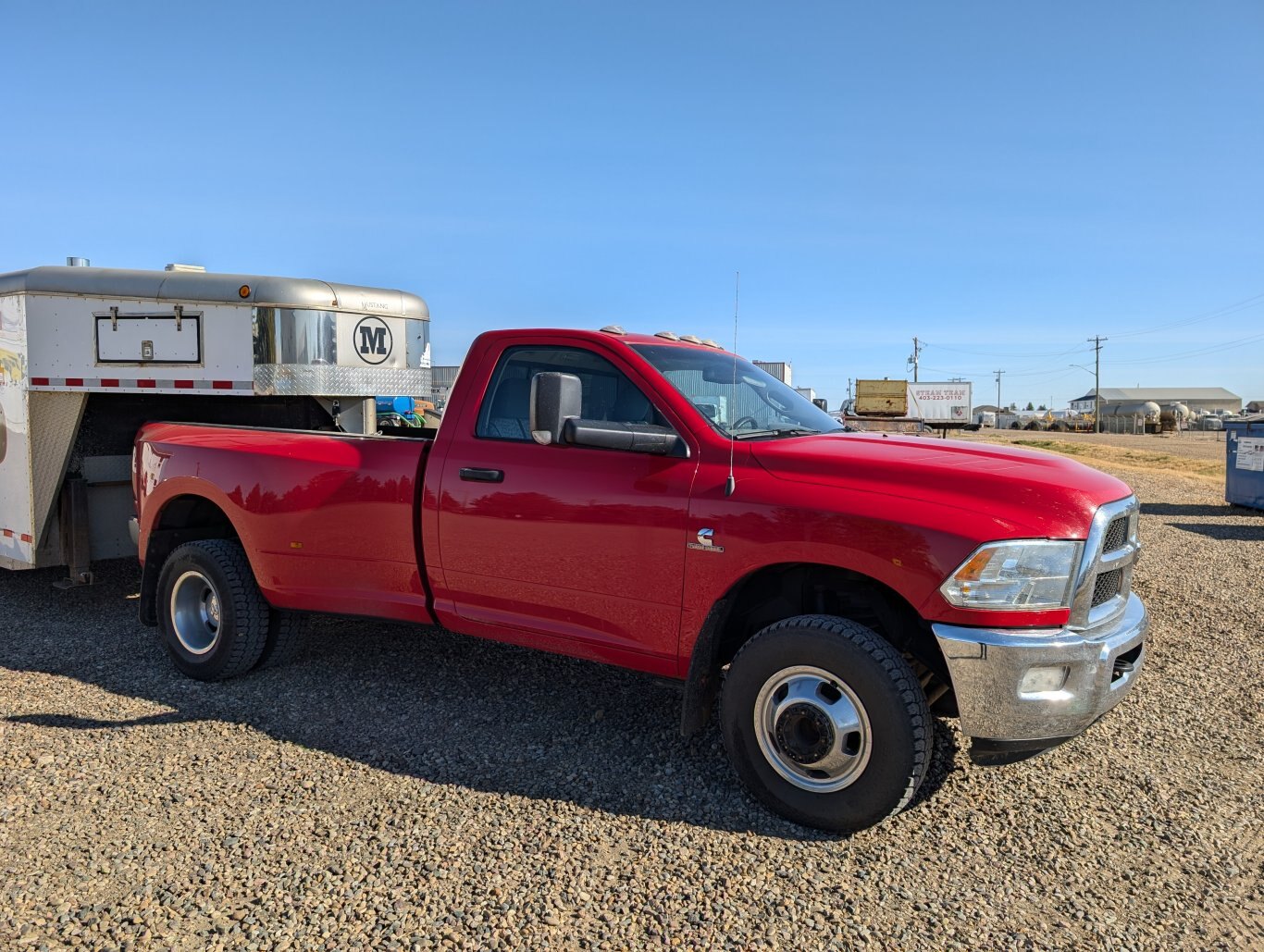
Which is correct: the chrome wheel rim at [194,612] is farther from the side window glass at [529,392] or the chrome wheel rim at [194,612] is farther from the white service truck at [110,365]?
the side window glass at [529,392]

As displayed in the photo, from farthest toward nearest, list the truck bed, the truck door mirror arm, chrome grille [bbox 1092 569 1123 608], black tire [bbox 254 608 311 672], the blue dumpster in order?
1. the blue dumpster
2. black tire [bbox 254 608 311 672]
3. the truck bed
4. the truck door mirror arm
5. chrome grille [bbox 1092 569 1123 608]

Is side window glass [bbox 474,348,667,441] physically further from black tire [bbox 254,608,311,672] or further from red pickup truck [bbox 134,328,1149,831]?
black tire [bbox 254,608,311,672]

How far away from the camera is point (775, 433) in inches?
159

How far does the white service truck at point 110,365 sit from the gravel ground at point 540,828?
5.20 ft

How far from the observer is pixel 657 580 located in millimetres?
3727

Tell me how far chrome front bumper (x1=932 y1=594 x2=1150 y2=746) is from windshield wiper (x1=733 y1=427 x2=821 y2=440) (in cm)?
114

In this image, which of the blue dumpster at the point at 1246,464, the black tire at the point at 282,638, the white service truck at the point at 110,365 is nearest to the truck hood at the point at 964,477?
the black tire at the point at 282,638

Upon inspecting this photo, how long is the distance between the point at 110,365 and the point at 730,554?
4991 mm

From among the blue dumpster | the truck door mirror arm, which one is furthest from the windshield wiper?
the blue dumpster

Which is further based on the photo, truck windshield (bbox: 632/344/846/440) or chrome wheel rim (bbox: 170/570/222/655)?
chrome wheel rim (bbox: 170/570/222/655)

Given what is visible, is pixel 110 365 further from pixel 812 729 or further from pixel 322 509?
pixel 812 729

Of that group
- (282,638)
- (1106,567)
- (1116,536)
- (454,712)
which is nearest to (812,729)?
(1106,567)

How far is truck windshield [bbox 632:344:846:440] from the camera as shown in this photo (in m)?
3.97

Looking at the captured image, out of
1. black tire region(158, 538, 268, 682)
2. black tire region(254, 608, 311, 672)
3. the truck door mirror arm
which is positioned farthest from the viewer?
black tire region(254, 608, 311, 672)
